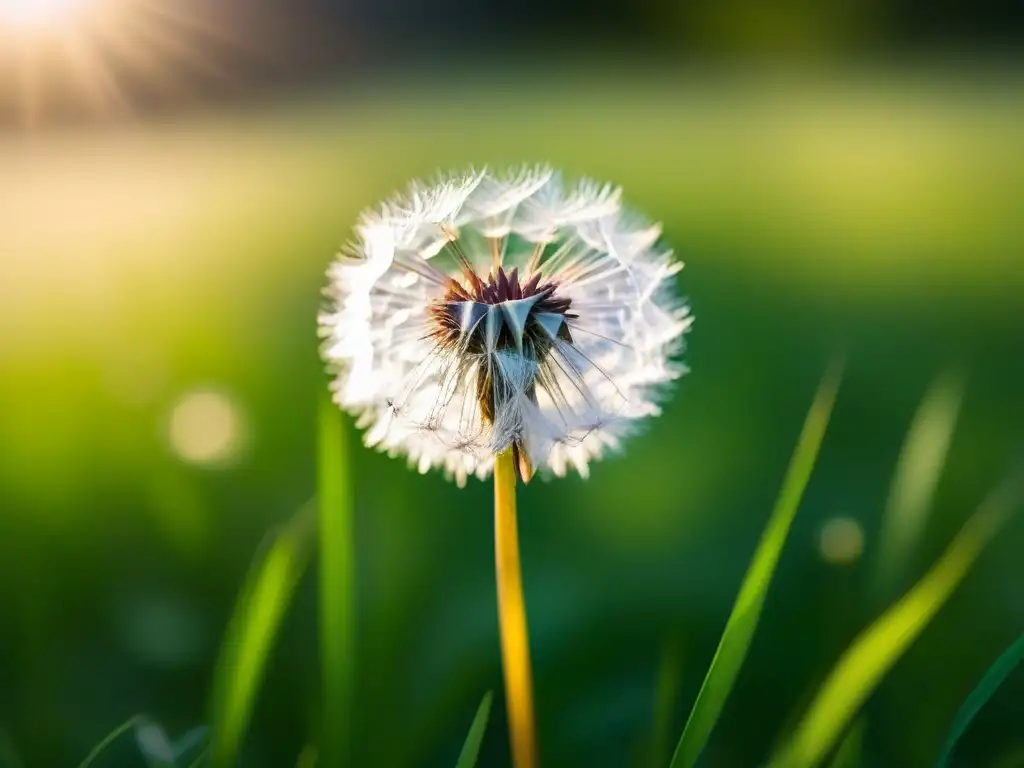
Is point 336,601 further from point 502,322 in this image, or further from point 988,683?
point 988,683

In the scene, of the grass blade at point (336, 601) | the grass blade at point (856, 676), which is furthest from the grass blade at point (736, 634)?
the grass blade at point (336, 601)

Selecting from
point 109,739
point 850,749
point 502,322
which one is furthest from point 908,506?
point 109,739

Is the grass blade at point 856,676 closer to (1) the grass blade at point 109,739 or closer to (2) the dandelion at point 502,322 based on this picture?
(2) the dandelion at point 502,322

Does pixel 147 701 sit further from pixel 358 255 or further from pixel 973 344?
pixel 973 344

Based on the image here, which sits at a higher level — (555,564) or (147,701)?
(555,564)

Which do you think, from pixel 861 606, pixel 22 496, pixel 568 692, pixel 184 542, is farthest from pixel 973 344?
pixel 22 496

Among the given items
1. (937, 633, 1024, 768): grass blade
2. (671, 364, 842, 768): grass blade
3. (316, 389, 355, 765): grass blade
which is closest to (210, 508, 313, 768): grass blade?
(316, 389, 355, 765): grass blade
